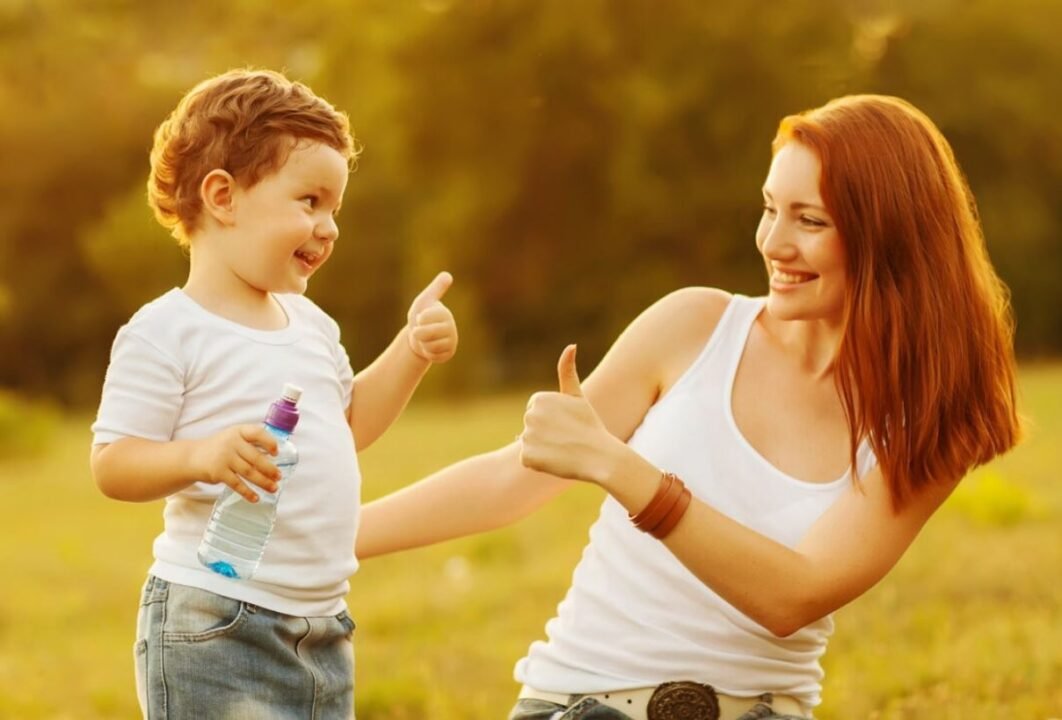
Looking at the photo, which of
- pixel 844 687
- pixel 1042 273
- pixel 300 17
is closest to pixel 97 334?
pixel 300 17

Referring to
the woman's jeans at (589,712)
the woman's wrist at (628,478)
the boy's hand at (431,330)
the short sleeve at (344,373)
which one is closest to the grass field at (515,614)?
the woman's jeans at (589,712)

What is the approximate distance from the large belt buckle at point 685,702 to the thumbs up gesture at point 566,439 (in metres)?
0.59

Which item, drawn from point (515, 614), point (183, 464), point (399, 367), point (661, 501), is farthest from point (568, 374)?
point (515, 614)

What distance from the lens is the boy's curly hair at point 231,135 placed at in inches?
99.0

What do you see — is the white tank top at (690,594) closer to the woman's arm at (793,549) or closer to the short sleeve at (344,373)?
the woman's arm at (793,549)

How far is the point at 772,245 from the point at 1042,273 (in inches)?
872

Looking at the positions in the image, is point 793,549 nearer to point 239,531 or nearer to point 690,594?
point 690,594

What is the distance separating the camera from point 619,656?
2.92 meters

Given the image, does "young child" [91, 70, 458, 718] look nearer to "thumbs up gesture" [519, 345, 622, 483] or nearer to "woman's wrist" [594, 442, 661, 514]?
"thumbs up gesture" [519, 345, 622, 483]

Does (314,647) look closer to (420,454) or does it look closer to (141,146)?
(420,454)

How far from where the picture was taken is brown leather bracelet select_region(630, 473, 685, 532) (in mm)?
2547

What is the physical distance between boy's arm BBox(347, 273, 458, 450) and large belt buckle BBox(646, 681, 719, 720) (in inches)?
29.5

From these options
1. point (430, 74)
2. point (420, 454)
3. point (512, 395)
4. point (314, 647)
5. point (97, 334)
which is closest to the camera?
point (314, 647)

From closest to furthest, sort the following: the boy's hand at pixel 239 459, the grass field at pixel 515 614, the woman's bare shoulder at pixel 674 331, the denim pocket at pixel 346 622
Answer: the boy's hand at pixel 239 459, the denim pocket at pixel 346 622, the woman's bare shoulder at pixel 674 331, the grass field at pixel 515 614
